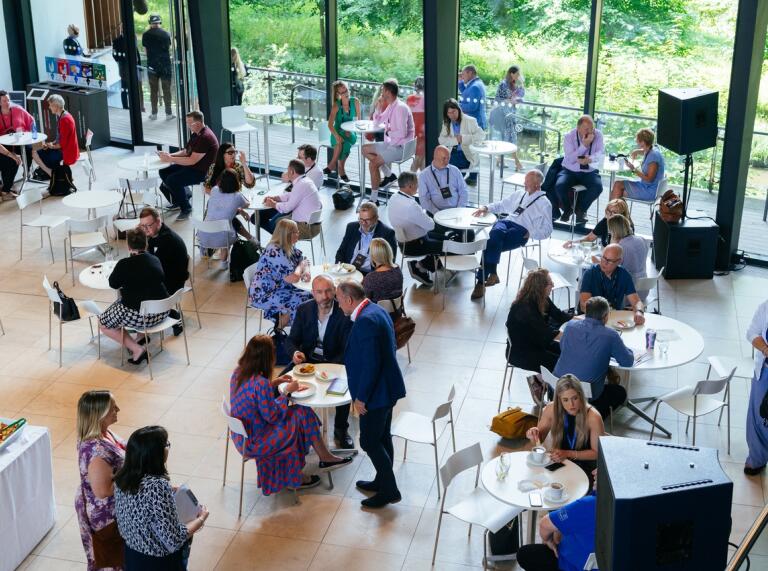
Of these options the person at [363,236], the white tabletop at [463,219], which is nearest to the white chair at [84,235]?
the person at [363,236]

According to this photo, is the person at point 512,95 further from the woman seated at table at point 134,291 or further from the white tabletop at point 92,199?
the woman seated at table at point 134,291

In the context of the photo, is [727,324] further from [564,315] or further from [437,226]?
[437,226]

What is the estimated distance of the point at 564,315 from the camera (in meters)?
7.57

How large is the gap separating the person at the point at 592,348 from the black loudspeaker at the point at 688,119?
3360 millimetres

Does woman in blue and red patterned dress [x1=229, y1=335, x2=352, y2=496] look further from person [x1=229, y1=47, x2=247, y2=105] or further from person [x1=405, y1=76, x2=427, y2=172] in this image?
person [x1=229, y1=47, x2=247, y2=105]

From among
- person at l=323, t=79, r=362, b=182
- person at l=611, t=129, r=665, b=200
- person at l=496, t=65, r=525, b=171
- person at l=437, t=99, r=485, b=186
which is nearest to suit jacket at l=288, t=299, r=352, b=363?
person at l=611, t=129, r=665, b=200

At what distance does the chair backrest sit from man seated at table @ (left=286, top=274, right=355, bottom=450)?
1.49 meters

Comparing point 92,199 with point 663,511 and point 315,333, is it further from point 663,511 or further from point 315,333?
point 663,511

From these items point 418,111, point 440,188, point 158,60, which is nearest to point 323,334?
point 440,188

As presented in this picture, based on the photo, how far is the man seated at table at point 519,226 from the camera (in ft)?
31.1

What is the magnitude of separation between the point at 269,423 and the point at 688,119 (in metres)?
5.36

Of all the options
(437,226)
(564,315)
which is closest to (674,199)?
(437,226)

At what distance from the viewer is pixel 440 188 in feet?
33.0

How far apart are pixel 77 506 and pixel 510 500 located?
2303 millimetres
